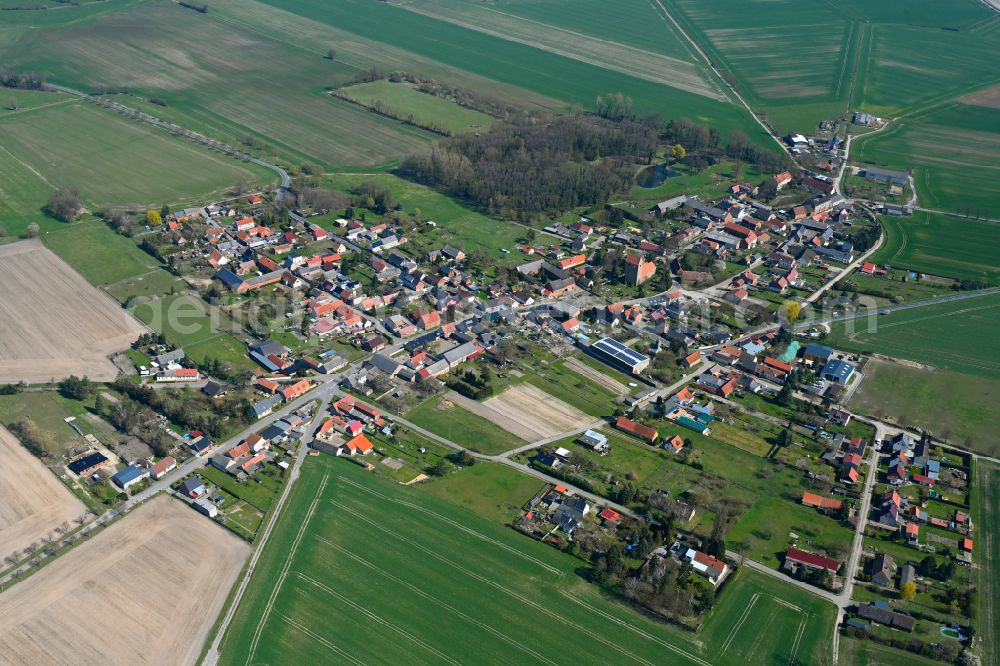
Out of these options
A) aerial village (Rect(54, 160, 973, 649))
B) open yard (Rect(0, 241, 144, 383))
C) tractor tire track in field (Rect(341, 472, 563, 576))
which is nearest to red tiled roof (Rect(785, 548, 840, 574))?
aerial village (Rect(54, 160, 973, 649))

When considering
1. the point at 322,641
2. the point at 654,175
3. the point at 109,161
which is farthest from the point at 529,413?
the point at 109,161

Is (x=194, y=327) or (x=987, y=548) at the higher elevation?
(x=987, y=548)

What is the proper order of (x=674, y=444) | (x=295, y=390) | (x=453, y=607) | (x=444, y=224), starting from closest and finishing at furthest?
(x=453, y=607)
(x=674, y=444)
(x=295, y=390)
(x=444, y=224)

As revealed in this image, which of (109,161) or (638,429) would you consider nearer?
(638,429)

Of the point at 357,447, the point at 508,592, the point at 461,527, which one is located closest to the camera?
the point at 508,592

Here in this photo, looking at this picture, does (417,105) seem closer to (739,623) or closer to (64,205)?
(64,205)

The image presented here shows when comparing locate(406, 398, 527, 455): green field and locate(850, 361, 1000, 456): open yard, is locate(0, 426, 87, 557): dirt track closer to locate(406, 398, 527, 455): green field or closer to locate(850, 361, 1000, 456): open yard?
locate(406, 398, 527, 455): green field

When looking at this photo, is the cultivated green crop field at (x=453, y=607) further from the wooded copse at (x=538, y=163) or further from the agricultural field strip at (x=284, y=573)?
the wooded copse at (x=538, y=163)
